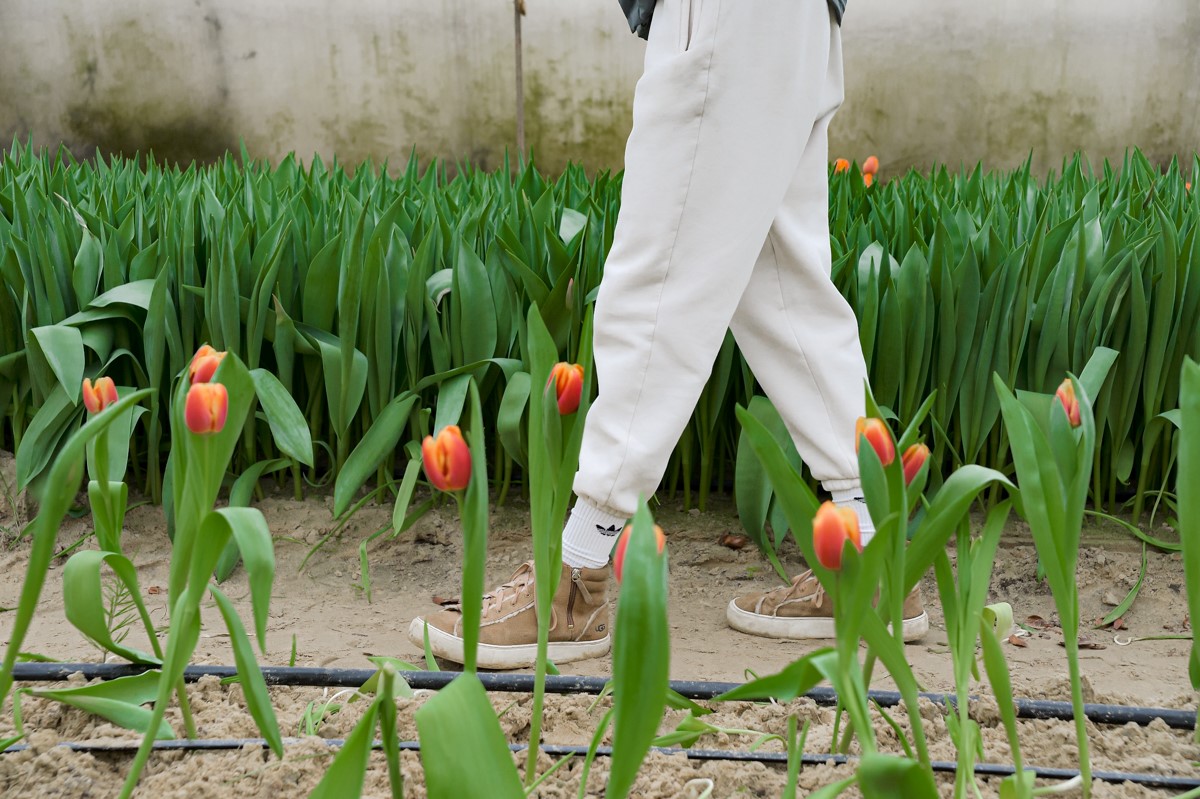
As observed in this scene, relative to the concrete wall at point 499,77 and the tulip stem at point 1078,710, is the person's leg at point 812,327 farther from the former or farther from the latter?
the concrete wall at point 499,77

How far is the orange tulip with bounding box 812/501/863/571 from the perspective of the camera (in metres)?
0.71

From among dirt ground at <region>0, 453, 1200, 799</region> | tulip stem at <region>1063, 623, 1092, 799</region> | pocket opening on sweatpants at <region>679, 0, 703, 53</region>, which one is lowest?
dirt ground at <region>0, 453, 1200, 799</region>

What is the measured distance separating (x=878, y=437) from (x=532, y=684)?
1.78 ft

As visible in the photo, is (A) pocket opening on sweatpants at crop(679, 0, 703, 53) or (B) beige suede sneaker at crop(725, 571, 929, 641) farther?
(B) beige suede sneaker at crop(725, 571, 929, 641)

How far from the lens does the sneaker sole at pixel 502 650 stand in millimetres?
1628

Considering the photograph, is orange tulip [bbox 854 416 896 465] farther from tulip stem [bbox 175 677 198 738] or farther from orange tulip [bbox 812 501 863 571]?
tulip stem [bbox 175 677 198 738]

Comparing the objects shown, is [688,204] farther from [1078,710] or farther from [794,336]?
[1078,710]

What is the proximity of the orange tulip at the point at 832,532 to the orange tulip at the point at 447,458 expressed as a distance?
0.24 m

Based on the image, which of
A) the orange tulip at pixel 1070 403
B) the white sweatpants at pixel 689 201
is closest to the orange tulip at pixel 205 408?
the orange tulip at pixel 1070 403

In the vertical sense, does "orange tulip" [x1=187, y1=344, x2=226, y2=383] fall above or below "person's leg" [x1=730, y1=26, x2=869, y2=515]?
above

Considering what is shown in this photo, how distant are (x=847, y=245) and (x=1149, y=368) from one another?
60cm

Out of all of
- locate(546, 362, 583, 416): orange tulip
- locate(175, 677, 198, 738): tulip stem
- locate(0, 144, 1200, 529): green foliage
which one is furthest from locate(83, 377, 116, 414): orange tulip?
locate(0, 144, 1200, 529): green foliage

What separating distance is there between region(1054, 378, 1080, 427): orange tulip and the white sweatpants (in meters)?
0.63

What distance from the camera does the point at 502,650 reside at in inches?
64.4
